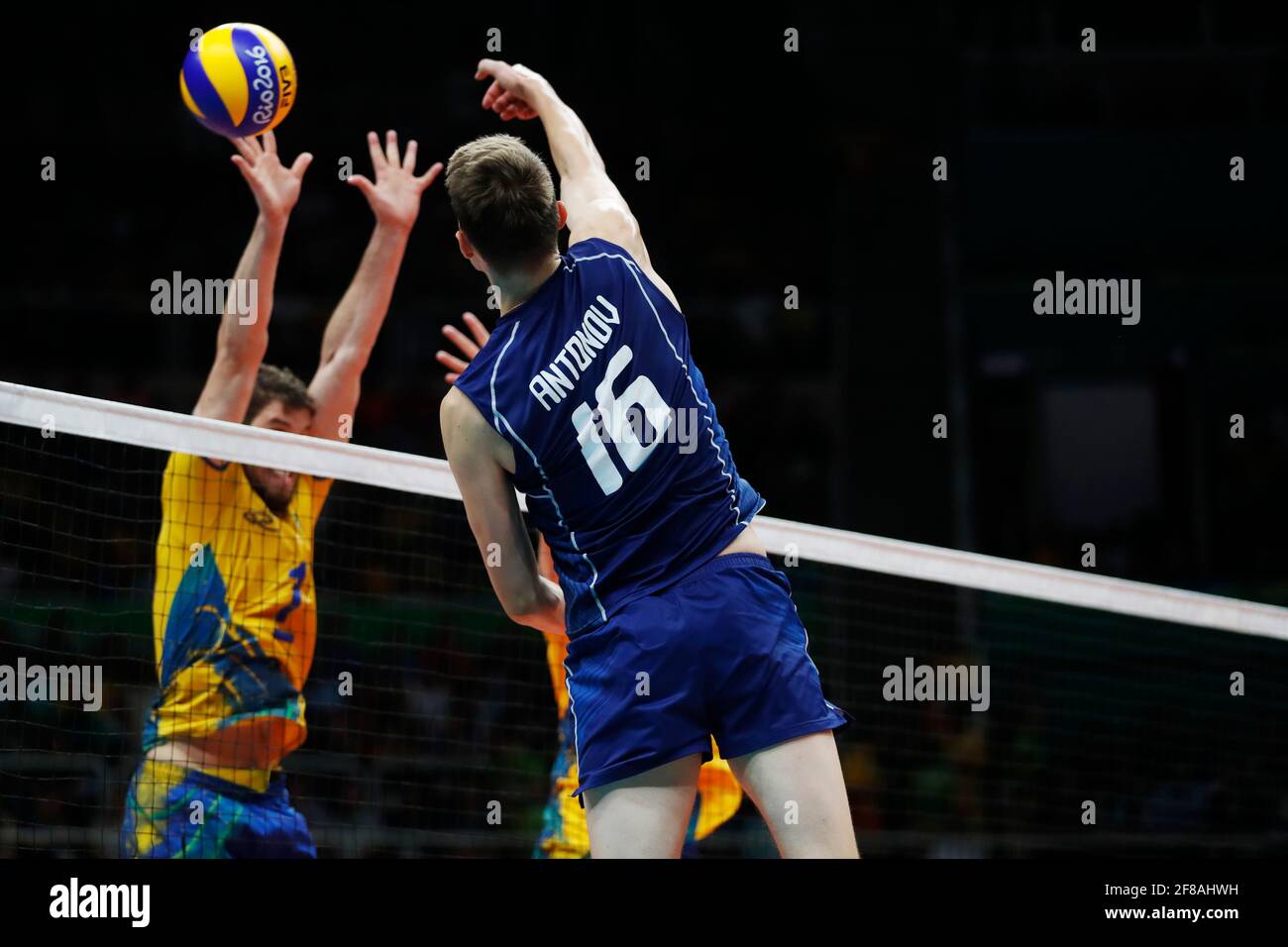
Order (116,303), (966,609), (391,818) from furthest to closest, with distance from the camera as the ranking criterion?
(116,303)
(966,609)
(391,818)

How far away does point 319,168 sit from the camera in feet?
51.6

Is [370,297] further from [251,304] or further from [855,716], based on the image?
[855,716]

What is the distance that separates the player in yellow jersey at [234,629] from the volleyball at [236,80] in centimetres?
13

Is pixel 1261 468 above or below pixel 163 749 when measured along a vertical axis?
above

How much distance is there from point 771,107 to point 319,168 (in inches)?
201

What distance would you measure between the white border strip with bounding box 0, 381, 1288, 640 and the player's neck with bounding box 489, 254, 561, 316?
5.28ft

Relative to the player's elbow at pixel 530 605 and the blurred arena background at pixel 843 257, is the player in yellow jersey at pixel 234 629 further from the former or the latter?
the blurred arena background at pixel 843 257

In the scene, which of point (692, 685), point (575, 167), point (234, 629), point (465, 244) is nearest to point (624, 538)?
point (692, 685)

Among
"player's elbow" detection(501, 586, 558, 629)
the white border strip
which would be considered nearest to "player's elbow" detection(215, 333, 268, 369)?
the white border strip

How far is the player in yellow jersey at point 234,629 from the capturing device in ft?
16.4

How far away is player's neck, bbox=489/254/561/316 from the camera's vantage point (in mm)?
3312

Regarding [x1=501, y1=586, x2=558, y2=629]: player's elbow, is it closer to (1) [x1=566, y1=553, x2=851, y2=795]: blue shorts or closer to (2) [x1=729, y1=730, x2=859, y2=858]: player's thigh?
(1) [x1=566, y1=553, x2=851, y2=795]: blue shorts
